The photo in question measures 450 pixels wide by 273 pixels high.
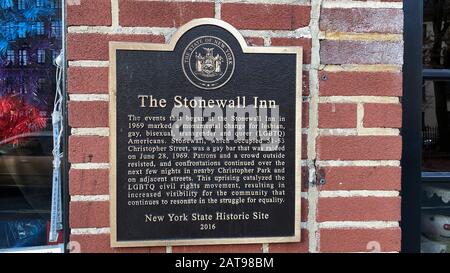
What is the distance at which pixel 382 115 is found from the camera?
2.46m


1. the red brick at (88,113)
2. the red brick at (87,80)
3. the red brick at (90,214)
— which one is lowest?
the red brick at (90,214)

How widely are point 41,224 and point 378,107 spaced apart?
1945 mm

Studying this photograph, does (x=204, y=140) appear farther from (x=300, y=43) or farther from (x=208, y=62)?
(x=300, y=43)

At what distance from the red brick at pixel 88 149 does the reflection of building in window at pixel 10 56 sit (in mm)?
720

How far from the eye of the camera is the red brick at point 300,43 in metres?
2.39

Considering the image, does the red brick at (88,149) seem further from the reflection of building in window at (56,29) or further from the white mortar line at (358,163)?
the white mortar line at (358,163)

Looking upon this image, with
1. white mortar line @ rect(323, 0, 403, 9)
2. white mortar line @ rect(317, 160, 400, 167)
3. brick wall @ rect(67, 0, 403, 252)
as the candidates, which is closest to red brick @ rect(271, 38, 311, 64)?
brick wall @ rect(67, 0, 403, 252)

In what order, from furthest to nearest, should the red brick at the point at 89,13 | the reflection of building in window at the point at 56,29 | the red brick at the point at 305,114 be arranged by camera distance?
the reflection of building in window at the point at 56,29 → the red brick at the point at 305,114 → the red brick at the point at 89,13

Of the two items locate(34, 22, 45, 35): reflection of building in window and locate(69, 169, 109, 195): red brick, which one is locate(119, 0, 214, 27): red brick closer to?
locate(34, 22, 45, 35): reflection of building in window

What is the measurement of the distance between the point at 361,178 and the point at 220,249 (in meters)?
0.81

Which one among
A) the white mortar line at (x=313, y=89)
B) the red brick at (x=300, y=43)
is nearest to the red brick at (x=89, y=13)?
the red brick at (x=300, y=43)

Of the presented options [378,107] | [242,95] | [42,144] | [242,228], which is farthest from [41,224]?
[378,107]

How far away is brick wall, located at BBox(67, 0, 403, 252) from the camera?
2.32 m

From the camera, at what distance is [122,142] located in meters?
2.29
